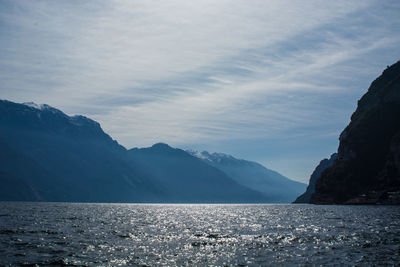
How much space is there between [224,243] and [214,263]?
14.5m

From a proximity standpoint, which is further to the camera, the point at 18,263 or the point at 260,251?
the point at 260,251

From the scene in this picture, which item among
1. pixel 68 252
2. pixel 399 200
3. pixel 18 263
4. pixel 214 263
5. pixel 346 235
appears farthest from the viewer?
pixel 399 200

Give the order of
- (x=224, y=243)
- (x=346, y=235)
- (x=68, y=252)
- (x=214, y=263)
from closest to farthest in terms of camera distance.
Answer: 1. (x=214, y=263)
2. (x=68, y=252)
3. (x=224, y=243)
4. (x=346, y=235)

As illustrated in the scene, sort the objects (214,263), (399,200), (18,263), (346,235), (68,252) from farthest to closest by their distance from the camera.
Answer: (399,200)
(346,235)
(68,252)
(214,263)
(18,263)

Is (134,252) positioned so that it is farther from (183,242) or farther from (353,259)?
(353,259)

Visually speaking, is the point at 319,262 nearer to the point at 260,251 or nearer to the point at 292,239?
the point at 260,251

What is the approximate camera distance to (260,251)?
43.3 meters

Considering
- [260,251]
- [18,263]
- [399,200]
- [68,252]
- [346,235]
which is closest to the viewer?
[18,263]

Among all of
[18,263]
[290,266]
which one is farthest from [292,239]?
[18,263]

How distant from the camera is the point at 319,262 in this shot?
36406 mm

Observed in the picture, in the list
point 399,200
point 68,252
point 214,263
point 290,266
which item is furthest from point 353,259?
point 399,200

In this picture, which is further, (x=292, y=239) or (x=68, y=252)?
(x=292, y=239)

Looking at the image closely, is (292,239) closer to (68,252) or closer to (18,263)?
(68,252)

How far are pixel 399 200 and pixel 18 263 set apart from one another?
18708cm
